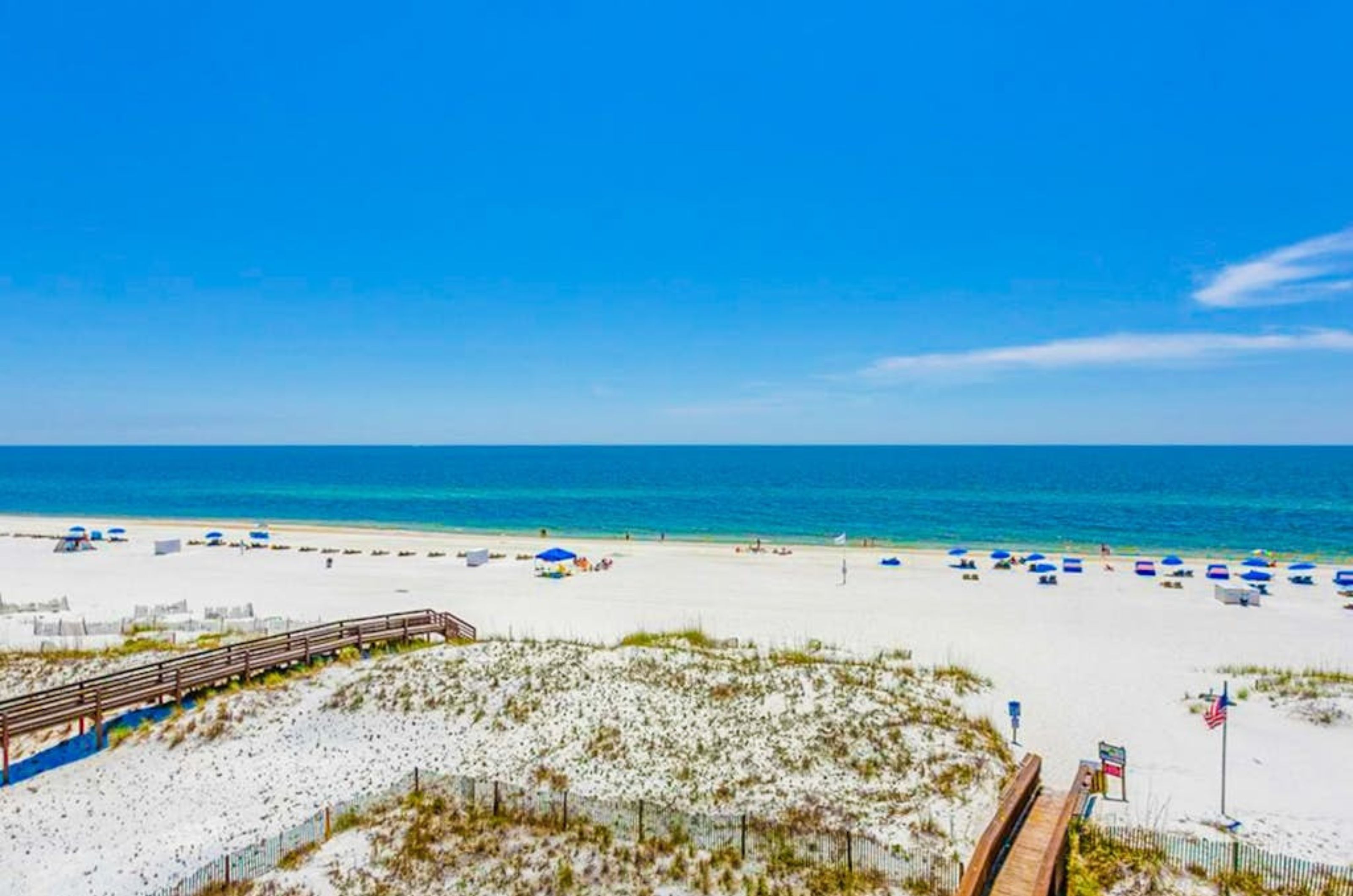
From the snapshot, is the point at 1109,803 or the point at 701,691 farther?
the point at 701,691

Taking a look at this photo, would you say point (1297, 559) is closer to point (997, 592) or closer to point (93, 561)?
point (997, 592)

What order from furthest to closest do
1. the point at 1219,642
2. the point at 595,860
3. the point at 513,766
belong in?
the point at 1219,642
the point at 513,766
the point at 595,860

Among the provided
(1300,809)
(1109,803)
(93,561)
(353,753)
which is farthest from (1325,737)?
(93,561)

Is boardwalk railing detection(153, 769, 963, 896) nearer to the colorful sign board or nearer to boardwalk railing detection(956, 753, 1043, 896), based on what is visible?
boardwalk railing detection(956, 753, 1043, 896)

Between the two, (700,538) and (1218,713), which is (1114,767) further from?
(700,538)

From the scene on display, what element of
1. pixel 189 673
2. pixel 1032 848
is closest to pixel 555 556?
pixel 189 673

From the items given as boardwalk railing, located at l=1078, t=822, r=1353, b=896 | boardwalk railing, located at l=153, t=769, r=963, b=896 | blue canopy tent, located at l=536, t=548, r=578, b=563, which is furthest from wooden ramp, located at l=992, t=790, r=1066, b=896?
blue canopy tent, located at l=536, t=548, r=578, b=563
